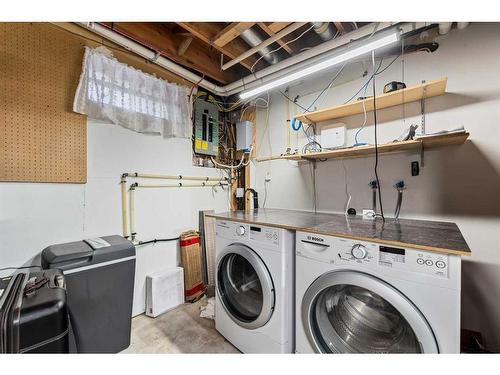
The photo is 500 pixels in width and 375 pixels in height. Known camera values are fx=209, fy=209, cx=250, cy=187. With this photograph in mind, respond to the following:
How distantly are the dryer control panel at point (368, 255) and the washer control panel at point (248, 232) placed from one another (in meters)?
0.17

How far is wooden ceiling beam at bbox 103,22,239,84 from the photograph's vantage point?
74.8 inches

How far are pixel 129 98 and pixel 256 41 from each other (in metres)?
1.31

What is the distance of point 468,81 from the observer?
5.08 feet

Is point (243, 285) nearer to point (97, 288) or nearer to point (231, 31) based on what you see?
point (97, 288)

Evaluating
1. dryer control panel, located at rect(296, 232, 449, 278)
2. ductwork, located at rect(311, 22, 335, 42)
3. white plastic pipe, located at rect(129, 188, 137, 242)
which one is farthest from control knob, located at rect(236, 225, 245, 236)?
ductwork, located at rect(311, 22, 335, 42)

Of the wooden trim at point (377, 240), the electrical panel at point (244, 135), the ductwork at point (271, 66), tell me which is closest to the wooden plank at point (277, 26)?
the ductwork at point (271, 66)

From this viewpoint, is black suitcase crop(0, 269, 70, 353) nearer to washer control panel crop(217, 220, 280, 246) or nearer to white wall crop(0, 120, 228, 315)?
white wall crop(0, 120, 228, 315)

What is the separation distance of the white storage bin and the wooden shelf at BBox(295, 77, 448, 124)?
2118 mm

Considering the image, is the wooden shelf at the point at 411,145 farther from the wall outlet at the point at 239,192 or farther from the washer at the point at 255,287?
the wall outlet at the point at 239,192

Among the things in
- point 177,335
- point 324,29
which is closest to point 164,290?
point 177,335

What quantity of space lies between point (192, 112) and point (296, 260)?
84.4 inches

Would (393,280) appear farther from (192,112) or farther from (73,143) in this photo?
(192,112)
